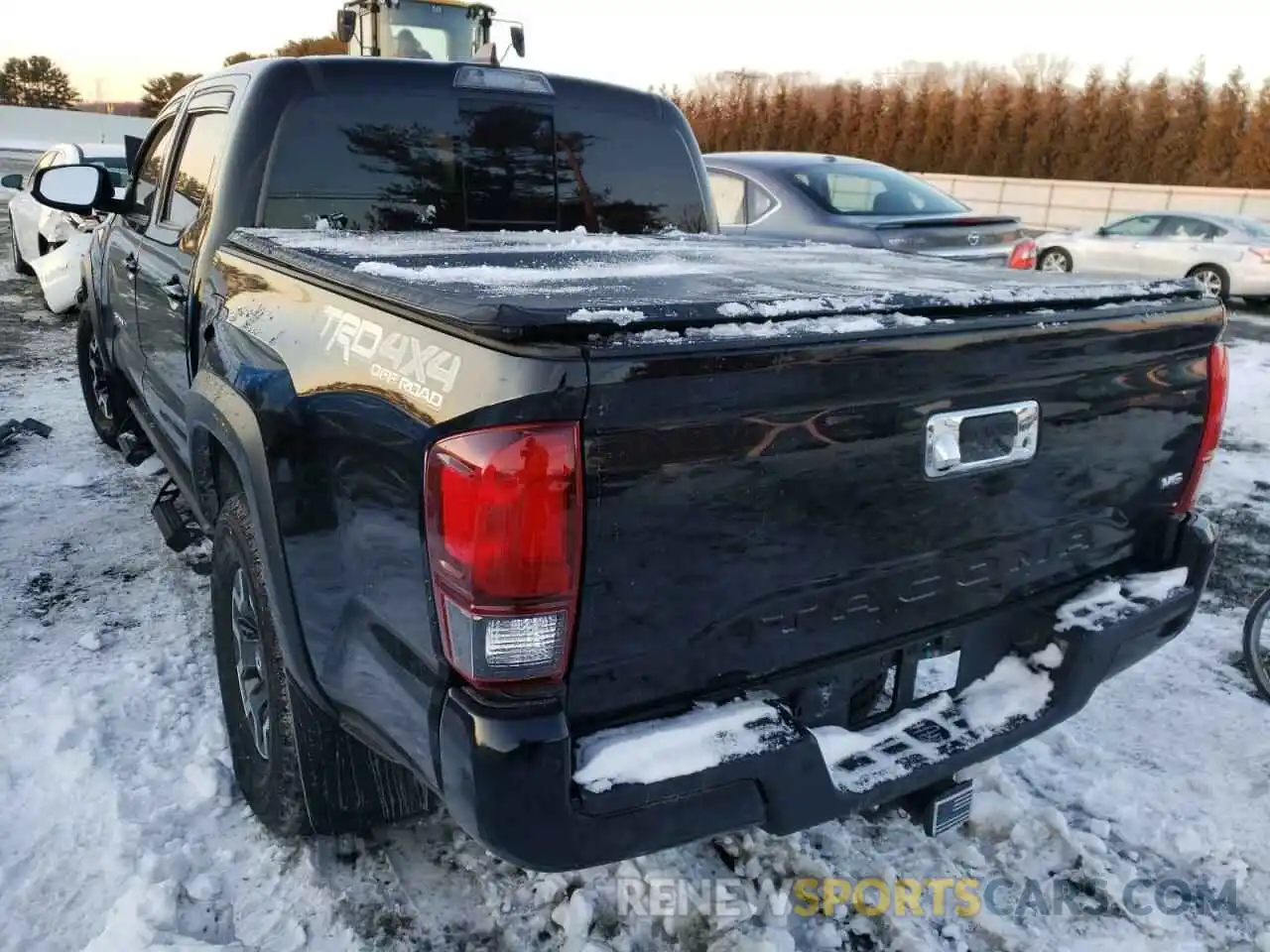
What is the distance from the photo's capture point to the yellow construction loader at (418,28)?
1391 centimetres

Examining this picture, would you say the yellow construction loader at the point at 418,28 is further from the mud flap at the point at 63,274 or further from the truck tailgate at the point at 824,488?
the truck tailgate at the point at 824,488

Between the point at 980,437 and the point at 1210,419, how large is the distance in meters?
0.97

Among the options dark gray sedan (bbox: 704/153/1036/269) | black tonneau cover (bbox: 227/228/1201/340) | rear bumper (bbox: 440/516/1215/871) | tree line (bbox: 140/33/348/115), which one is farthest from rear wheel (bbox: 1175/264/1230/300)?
tree line (bbox: 140/33/348/115)

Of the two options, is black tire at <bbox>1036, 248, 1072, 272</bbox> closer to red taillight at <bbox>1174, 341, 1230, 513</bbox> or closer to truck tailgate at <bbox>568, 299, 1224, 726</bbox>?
red taillight at <bbox>1174, 341, 1230, 513</bbox>

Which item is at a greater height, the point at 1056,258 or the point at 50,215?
the point at 50,215

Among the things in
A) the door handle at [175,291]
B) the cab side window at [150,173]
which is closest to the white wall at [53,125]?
the cab side window at [150,173]

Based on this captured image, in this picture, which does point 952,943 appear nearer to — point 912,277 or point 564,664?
point 564,664

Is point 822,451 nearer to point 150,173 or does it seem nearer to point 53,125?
point 150,173

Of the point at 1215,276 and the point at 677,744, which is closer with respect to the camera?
the point at 677,744

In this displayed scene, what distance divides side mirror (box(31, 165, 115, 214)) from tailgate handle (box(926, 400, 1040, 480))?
12.0ft

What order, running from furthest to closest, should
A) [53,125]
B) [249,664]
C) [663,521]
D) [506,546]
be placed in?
[53,125] < [249,664] < [663,521] < [506,546]

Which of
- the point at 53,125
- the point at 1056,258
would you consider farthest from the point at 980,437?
the point at 53,125

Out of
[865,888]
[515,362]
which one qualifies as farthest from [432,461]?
[865,888]

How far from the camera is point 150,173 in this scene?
4246 mm
